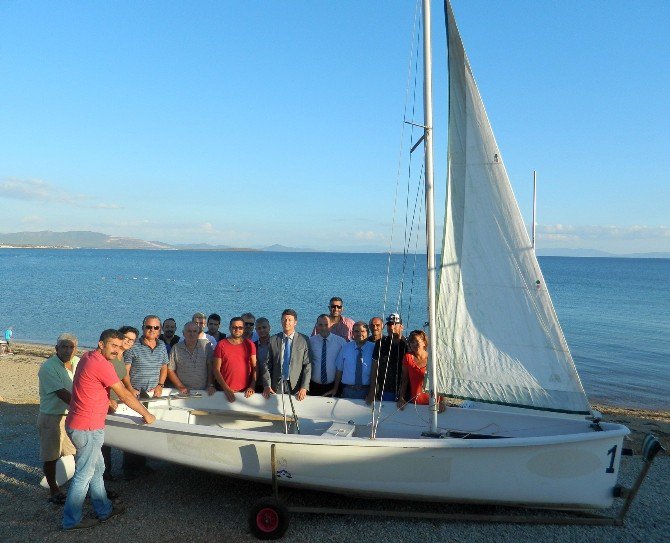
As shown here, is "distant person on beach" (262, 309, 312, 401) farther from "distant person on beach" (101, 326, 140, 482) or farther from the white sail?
the white sail

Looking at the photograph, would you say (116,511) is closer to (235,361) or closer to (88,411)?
(88,411)

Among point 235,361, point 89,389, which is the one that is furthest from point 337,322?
point 89,389

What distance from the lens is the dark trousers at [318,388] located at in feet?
21.8

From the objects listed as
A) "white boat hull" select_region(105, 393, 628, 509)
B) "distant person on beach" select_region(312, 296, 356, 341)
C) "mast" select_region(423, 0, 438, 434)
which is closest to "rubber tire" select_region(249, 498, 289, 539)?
"white boat hull" select_region(105, 393, 628, 509)

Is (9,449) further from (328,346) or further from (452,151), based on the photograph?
(452,151)

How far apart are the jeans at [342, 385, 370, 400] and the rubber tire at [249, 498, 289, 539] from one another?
1.94 meters

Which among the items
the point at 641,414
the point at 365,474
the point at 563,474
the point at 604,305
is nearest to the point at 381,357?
the point at 365,474

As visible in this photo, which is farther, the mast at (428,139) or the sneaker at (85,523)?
the mast at (428,139)

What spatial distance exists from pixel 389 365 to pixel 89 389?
3.19 m

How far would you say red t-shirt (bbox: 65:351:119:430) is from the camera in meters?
4.53

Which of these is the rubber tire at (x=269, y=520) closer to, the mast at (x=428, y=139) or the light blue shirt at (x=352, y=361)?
the light blue shirt at (x=352, y=361)

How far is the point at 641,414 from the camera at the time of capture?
11.2m

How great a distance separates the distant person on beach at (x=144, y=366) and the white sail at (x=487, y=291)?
10.4 feet

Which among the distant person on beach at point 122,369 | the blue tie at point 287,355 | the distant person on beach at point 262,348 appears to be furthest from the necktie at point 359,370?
→ the distant person on beach at point 122,369
